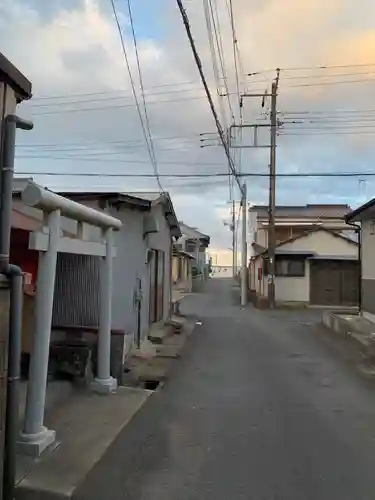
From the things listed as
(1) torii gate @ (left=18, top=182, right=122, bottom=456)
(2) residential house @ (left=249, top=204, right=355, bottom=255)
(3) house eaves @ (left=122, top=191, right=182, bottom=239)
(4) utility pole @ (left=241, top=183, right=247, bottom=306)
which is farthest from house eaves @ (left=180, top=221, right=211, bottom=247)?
(1) torii gate @ (left=18, top=182, right=122, bottom=456)

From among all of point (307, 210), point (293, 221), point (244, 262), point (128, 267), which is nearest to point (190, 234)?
point (307, 210)

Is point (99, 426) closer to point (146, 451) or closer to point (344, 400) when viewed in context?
point (146, 451)

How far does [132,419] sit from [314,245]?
1001 inches

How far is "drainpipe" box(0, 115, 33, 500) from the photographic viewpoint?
3953mm

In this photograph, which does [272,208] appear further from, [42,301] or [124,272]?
[42,301]

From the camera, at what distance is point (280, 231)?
40312mm

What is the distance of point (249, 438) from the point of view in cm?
603

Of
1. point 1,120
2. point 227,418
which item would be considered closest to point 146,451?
point 227,418

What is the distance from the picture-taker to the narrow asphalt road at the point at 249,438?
4605mm

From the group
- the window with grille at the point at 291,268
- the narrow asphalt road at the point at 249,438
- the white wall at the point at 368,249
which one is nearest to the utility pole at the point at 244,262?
the window with grille at the point at 291,268

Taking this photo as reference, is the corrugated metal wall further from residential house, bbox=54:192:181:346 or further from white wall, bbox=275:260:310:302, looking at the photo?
white wall, bbox=275:260:310:302

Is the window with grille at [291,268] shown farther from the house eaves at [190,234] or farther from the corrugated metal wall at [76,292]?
the house eaves at [190,234]

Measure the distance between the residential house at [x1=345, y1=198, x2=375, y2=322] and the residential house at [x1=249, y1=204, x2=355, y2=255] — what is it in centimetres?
1708

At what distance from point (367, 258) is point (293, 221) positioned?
26.3 meters
